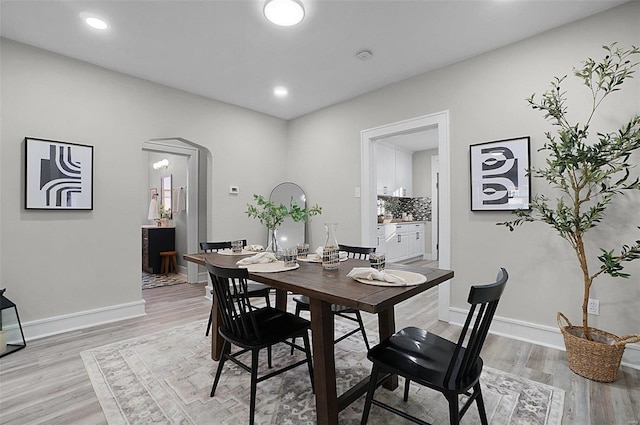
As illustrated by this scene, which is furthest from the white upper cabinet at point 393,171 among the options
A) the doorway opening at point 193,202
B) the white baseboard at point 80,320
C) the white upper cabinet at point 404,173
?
the white baseboard at point 80,320

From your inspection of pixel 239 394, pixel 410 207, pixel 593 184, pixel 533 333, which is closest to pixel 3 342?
pixel 239 394

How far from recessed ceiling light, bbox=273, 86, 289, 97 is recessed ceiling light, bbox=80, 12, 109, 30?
1.76 m

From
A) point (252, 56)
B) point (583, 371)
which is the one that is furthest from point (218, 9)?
point (583, 371)

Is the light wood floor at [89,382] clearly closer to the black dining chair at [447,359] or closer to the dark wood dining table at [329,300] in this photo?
the black dining chair at [447,359]

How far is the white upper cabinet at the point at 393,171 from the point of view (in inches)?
253

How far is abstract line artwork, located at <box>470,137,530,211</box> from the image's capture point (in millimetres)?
2732

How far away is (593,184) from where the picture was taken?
2.35 meters

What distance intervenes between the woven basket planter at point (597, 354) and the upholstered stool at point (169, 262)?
582cm

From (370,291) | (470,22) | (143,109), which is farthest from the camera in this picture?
(143,109)

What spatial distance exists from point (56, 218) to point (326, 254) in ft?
9.10

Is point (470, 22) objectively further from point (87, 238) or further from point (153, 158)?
point (153, 158)

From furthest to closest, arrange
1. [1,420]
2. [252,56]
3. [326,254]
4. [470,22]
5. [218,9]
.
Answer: [252,56], [470,22], [218,9], [326,254], [1,420]

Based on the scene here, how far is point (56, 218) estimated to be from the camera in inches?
117

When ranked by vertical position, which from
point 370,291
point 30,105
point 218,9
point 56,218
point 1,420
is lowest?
point 1,420
